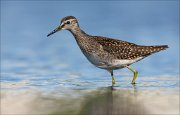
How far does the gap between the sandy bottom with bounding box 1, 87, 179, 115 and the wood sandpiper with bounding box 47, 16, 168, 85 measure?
1.17m

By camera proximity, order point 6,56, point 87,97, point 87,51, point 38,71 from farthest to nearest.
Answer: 1. point 6,56
2. point 38,71
3. point 87,51
4. point 87,97

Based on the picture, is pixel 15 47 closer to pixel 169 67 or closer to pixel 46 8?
pixel 46 8

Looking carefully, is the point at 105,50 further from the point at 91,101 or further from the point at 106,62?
the point at 91,101

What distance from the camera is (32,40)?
26188mm

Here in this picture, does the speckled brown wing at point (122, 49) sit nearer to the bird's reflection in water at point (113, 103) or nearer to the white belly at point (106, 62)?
the white belly at point (106, 62)

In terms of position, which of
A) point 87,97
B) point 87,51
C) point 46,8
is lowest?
point 87,97

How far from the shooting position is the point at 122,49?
1761 centimetres

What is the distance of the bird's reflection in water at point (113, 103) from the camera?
12.8 m

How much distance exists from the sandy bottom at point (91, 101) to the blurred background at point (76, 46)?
0.32 m

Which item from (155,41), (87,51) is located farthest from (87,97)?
(155,41)

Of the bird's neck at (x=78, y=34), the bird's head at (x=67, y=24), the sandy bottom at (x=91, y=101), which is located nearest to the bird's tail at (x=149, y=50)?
the bird's neck at (x=78, y=34)

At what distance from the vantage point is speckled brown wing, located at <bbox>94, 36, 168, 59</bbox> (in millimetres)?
17406

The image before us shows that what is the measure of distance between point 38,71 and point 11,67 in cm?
124

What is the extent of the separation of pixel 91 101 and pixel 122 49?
3770 millimetres
